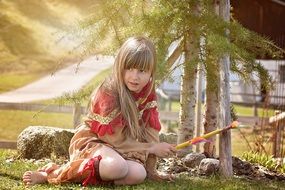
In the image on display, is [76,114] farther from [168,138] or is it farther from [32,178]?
[32,178]

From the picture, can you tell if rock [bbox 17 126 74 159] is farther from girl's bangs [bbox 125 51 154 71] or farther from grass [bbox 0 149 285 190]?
girl's bangs [bbox 125 51 154 71]

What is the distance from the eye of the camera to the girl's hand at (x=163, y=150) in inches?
135

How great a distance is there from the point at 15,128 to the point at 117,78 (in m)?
4.80

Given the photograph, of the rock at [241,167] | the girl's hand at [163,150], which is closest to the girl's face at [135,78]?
the girl's hand at [163,150]

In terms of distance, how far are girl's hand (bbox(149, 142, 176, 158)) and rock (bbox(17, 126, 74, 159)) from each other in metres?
2.02

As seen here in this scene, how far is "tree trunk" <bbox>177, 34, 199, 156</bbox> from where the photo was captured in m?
4.88

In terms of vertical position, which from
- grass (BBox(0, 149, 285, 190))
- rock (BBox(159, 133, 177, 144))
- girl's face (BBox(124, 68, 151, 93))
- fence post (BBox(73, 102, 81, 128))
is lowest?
grass (BBox(0, 149, 285, 190))

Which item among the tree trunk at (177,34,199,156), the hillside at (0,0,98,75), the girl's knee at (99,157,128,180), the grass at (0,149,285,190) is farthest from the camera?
the hillside at (0,0,98,75)

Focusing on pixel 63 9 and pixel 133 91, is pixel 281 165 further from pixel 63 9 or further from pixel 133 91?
pixel 63 9

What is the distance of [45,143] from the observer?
5.42m

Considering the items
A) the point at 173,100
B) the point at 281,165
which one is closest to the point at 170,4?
the point at 281,165

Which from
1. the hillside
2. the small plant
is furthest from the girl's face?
the hillside

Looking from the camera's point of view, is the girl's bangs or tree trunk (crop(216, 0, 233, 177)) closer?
the girl's bangs

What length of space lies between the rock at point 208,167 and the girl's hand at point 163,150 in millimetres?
942
